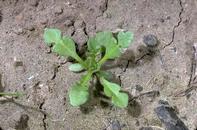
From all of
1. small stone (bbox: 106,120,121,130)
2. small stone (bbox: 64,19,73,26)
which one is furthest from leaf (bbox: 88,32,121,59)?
small stone (bbox: 106,120,121,130)

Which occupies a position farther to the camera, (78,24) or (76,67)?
(78,24)

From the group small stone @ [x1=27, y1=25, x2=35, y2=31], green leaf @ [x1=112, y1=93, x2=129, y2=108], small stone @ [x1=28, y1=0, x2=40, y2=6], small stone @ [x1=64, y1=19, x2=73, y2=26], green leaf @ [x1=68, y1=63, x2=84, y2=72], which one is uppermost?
small stone @ [x1=28, y1=0, x2=40, y2=6]

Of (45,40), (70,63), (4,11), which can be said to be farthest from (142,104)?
(4,11)

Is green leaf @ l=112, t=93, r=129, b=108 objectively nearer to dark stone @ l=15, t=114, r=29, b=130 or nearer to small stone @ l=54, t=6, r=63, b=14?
dark stone @ l=15, t=114, r=29, b=130

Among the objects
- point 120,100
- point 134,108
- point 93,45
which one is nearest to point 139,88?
point 134,108

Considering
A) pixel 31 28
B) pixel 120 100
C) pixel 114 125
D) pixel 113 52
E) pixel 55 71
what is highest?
pixel 31 28

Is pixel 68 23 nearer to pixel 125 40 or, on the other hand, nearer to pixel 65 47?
pixel 65 47

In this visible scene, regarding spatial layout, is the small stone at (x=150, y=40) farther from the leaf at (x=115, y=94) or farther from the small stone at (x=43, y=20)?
the small stone at (x=43, y=20)
